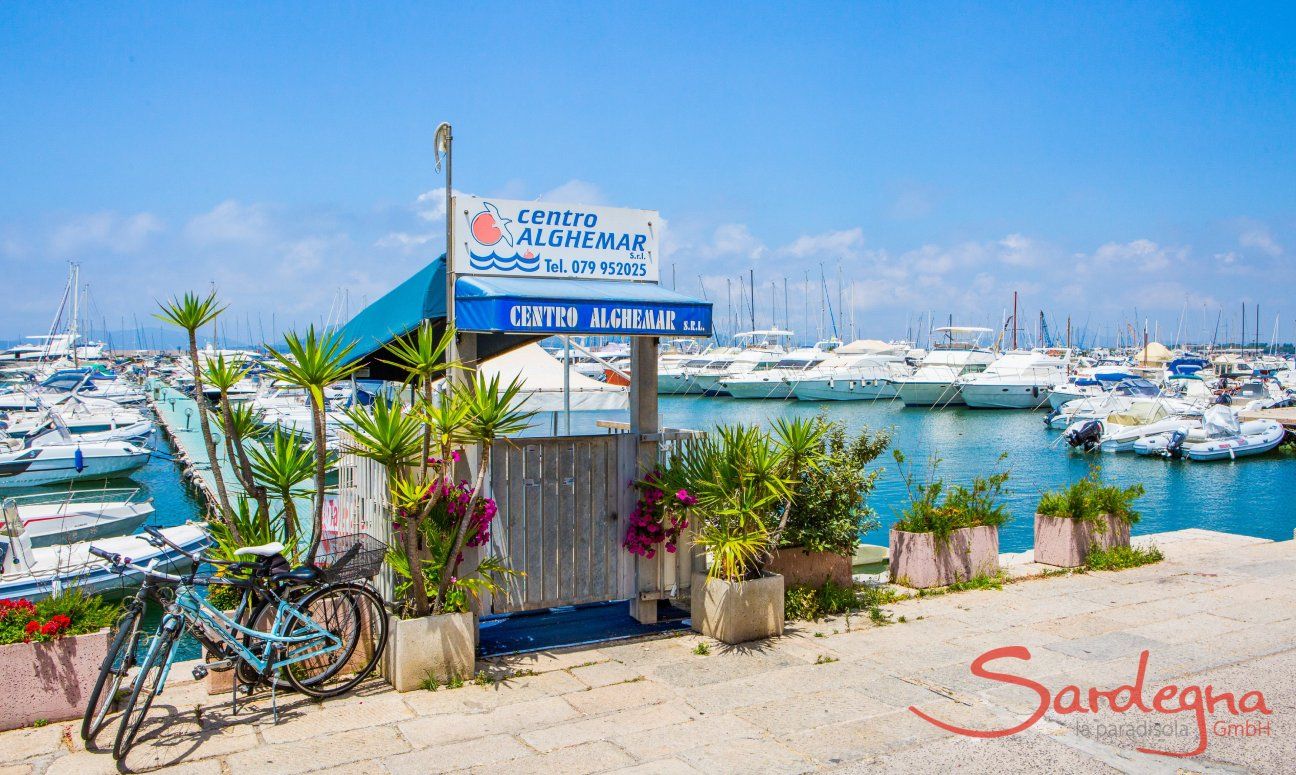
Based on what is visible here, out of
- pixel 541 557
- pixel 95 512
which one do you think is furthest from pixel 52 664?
pixel 95 512

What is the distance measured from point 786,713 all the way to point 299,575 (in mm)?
3114

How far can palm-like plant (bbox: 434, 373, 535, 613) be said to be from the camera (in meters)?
6.15

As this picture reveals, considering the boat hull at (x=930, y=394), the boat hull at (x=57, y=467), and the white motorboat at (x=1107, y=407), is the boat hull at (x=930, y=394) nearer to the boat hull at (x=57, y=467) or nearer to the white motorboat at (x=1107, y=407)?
the white motorboat at (x=1107, y=407)

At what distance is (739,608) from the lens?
730 cm

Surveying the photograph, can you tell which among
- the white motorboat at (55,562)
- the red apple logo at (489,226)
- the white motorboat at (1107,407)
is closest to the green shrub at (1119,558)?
the red apple logo at (489,226)

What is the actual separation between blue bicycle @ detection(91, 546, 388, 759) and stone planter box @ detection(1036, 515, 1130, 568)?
7207 millimetres

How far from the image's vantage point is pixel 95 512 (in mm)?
21125

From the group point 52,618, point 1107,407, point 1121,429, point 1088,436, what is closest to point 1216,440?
point 1121,429

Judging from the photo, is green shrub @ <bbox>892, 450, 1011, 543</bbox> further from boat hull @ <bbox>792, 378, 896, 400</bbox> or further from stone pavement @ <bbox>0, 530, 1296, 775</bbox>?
boat hull @ <bbox>792, 378, 896, 400</bbox>

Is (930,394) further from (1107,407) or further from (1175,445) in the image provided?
(1175,445)

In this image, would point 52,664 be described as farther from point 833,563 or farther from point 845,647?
point 833,563

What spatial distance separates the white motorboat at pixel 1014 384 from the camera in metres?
59.1

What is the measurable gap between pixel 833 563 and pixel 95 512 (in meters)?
18.8

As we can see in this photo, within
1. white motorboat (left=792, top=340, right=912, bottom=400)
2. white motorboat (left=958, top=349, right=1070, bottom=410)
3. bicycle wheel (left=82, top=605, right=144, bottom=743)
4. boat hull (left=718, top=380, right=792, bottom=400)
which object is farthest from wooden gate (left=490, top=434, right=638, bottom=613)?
boat hull (left=718, top=380, right=792, bottom=400)
